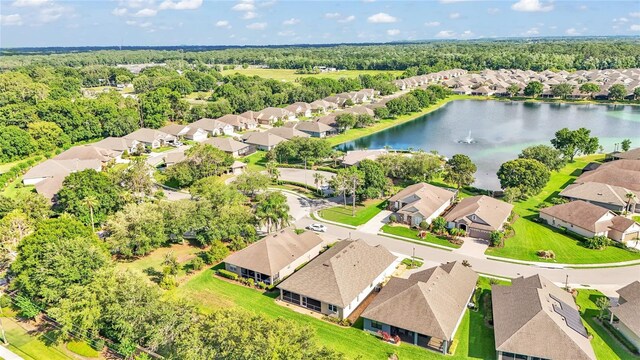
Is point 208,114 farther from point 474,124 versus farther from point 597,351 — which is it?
point 597,351

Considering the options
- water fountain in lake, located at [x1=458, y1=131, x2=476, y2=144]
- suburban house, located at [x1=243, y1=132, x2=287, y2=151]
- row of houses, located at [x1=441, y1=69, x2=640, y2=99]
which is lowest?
water fountain in lake, located at [x1=458, y1=131, x2=476, y2=144]

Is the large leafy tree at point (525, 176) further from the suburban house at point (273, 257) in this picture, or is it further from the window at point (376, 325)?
the window at point (376, 325)

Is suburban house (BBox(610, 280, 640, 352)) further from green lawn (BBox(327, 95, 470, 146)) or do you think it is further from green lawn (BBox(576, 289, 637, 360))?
green lawn (BBox(327, 95, 470, 146))

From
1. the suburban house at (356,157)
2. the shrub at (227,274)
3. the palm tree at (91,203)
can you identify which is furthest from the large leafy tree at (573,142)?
the palm tree at (91,203)

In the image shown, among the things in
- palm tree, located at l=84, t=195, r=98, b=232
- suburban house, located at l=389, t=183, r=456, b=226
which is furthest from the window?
palm tree, located at l=84, t=195, r=98, b=232

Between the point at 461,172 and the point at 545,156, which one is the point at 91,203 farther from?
the point at 545,156

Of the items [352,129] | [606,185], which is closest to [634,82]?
[352,129]
